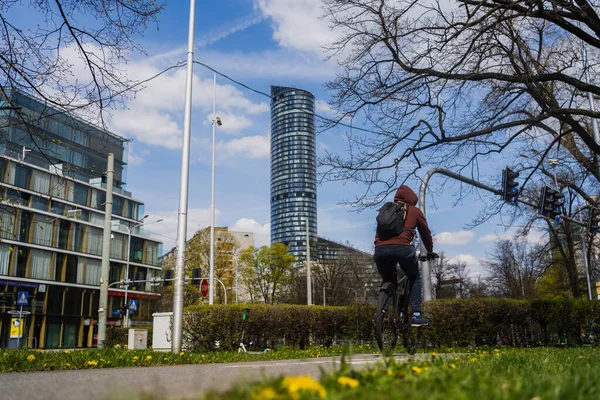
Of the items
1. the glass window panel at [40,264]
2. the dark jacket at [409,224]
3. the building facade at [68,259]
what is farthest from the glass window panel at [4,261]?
the dark jacket at [409,224]

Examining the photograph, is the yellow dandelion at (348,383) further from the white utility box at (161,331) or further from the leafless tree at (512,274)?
the leafless tree at (512,274)

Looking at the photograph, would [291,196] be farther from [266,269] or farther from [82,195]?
[266,269]

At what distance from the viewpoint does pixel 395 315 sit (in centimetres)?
689

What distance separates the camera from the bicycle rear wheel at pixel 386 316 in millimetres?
6582

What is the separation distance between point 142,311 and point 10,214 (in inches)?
2244

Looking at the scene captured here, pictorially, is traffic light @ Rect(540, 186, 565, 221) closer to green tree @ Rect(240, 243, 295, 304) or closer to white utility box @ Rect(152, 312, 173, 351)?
white utility box @ Rect(152, 312, 173, 351)

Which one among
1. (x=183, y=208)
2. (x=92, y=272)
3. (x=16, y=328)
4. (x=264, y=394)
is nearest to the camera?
(x=264, y=394)

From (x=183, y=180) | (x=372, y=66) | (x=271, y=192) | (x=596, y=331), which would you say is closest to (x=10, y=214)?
(x=183, y=180)

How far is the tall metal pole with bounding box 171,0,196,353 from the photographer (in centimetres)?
1030

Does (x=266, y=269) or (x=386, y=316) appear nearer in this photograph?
(x=386, y=316)

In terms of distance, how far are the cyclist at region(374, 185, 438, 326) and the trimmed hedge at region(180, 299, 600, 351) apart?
A: 6.98 m

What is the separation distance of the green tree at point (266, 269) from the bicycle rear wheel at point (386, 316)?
148 ft

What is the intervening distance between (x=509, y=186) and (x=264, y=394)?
1447 cm

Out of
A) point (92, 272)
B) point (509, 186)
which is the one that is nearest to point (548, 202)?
point (509, 186)
